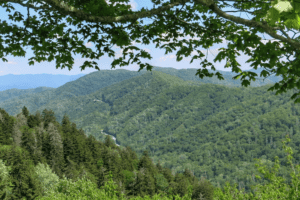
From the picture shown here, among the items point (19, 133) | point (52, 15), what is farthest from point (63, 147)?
point (52, 15)

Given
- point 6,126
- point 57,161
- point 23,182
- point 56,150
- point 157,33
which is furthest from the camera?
point 6,126

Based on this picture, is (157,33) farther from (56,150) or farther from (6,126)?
(6,126)

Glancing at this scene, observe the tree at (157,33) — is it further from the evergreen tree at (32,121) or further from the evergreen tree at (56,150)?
the evergreen tree at (32,121)

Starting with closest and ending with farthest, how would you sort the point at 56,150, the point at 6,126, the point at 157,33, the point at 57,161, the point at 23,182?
the point at 157,33 < the point at 23,182 < the point at 56,150 < the point at 57,161 < the point at 6,126

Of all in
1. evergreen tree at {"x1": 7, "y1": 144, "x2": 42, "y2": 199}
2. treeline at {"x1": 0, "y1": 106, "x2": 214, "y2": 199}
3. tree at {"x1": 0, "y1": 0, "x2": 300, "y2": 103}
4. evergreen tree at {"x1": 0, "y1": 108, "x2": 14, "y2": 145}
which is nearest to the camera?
tree at {"x1": 0, "y1": 0, "x2": 300, "y2": 103}

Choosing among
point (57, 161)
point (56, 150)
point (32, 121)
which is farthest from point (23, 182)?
point (32, 121)

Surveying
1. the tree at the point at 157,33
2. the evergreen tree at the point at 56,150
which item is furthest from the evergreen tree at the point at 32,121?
the tree at the point at 157,33

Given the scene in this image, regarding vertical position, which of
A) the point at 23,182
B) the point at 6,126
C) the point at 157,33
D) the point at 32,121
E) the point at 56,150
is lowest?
the point at 56,150

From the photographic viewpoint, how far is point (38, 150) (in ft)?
170

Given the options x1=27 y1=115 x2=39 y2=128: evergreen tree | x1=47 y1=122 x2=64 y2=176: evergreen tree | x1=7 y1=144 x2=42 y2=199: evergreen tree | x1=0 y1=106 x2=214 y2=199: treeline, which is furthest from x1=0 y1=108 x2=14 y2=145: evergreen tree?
x1=7 y1=144 x2=42 y2=199: evergreen tree

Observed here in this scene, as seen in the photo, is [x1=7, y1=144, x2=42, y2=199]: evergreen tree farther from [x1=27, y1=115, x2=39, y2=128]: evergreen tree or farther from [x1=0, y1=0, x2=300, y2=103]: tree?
[x1=27, y1=115, x2=39, y2=128]: evergreen tree

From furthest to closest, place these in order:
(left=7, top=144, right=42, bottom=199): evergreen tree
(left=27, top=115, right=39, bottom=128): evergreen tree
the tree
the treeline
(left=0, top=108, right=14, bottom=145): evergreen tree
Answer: (left=27, top=115, right=39, bottom=128): evergreen tree
(left=0, top=108, right=14, bottom=145): evergreen tree
the treeline
(left=7, top=144, right=42, bottom=199): evergreen tree
the tree

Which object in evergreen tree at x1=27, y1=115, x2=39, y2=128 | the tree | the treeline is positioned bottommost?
the treeline

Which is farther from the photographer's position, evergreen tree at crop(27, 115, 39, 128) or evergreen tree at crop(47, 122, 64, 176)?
evergreen tree at crop(27, 115, 39, 128)
